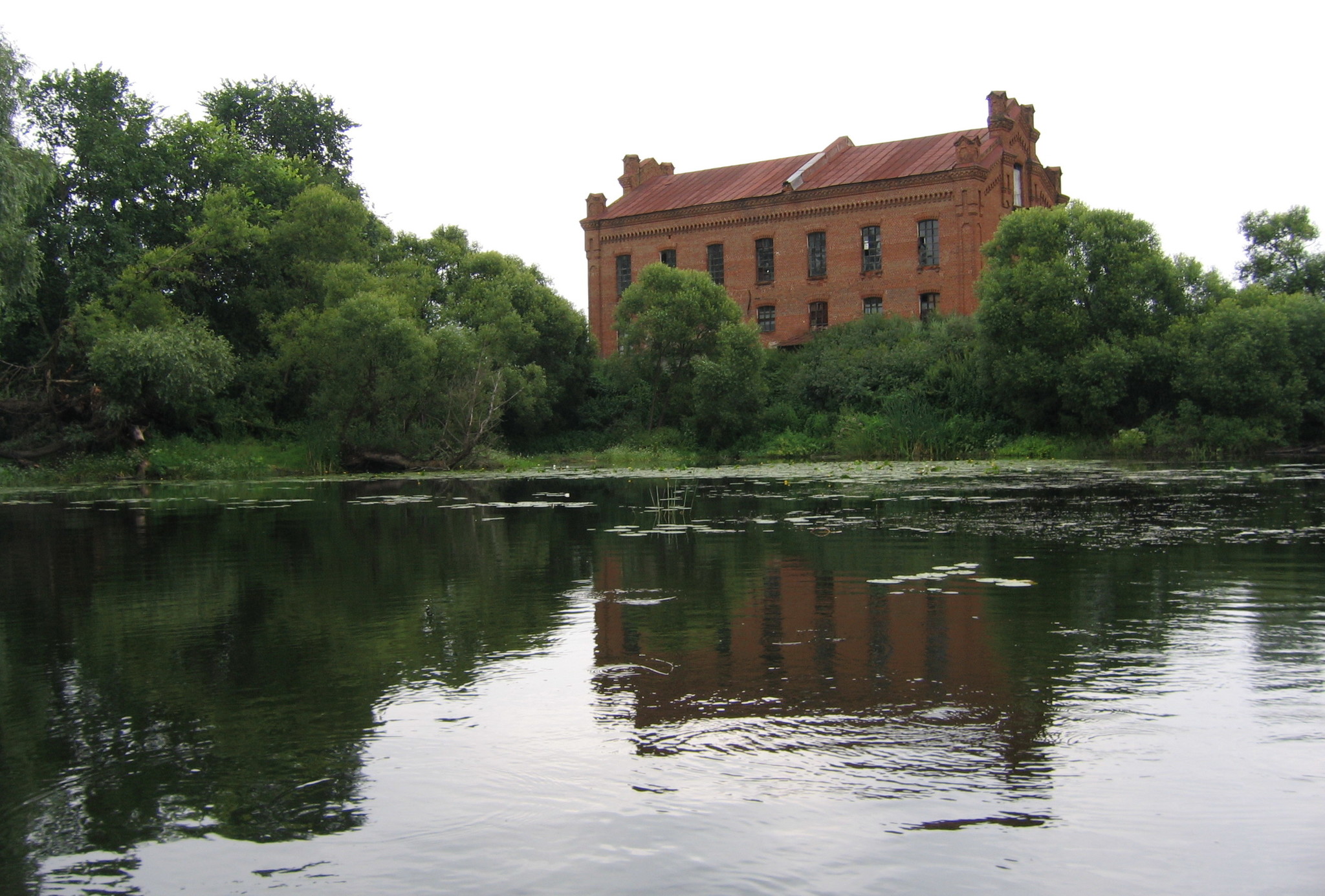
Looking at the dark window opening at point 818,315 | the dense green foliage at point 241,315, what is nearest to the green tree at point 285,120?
the dense green foliage at point 241,315

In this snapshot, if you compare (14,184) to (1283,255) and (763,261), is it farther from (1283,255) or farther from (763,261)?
(1283,255)

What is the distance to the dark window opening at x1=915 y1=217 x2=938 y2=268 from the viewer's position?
48781 millimetres

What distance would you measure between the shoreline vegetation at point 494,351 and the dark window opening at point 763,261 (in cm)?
581

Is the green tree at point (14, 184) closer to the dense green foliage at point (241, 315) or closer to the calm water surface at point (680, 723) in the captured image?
the dense green foliage at point (241, 315)

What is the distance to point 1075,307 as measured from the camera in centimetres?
3894

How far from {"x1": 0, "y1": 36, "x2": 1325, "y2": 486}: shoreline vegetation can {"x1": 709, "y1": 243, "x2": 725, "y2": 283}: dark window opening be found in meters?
7.71

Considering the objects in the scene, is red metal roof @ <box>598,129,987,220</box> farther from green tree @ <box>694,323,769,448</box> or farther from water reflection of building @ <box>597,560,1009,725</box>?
water reflection of building @ <box>597,560,1009,725</box>

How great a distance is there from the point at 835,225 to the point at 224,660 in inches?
1858

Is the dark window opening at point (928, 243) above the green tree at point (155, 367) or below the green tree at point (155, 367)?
above

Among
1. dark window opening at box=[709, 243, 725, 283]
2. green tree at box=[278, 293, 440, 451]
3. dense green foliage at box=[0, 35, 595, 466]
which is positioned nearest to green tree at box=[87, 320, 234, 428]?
dense green foliage at box=[0, 35, 595, 466]

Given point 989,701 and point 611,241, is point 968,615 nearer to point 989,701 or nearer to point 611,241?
point 989,701

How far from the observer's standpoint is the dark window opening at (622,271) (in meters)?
56.8

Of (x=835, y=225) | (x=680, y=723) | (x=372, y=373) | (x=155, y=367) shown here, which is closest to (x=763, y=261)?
(x=835, y=225)

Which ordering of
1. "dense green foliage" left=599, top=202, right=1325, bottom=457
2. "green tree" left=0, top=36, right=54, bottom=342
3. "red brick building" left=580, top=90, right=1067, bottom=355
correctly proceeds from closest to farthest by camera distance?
1. "green tree" left=0, top=36, right=54, bottom=342
2. "dense green foliage" left=599, top=202, right=1325, bottom=457
3. "red brick building" left=580, top=90, right=1067, bottom=355
